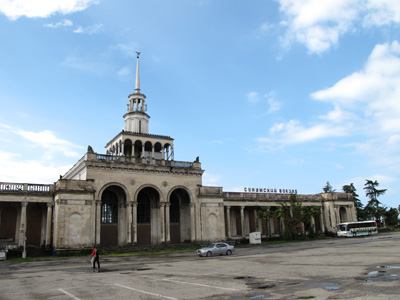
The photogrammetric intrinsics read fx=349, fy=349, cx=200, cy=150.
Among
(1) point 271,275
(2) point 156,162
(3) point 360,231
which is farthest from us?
(3) point 360,231

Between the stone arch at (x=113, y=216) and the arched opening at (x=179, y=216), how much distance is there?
6.64 meters

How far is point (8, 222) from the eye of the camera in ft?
124

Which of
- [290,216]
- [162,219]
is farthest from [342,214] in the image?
[162,219]

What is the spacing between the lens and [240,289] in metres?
11.5

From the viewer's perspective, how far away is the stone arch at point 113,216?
39.3m

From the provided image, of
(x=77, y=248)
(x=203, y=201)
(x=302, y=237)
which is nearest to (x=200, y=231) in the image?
(x=203, y=201)

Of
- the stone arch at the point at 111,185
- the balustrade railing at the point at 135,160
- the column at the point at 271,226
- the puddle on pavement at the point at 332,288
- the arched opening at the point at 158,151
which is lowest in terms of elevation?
the puddle on pavement at the point at 332,288

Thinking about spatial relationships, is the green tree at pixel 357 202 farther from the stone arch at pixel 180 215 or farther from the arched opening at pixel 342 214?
the stone arch at pixel 180 215

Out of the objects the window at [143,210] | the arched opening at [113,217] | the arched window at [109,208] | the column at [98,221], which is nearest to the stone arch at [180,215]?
the window at [143,210]

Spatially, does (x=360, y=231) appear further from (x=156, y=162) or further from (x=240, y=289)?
(x=240, y=289)

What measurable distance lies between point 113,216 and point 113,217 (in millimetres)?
114

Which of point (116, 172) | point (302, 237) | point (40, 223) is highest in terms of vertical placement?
point (116, 172)

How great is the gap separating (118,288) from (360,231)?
52101 millimetres

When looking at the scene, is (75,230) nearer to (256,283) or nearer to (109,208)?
(109,208)
